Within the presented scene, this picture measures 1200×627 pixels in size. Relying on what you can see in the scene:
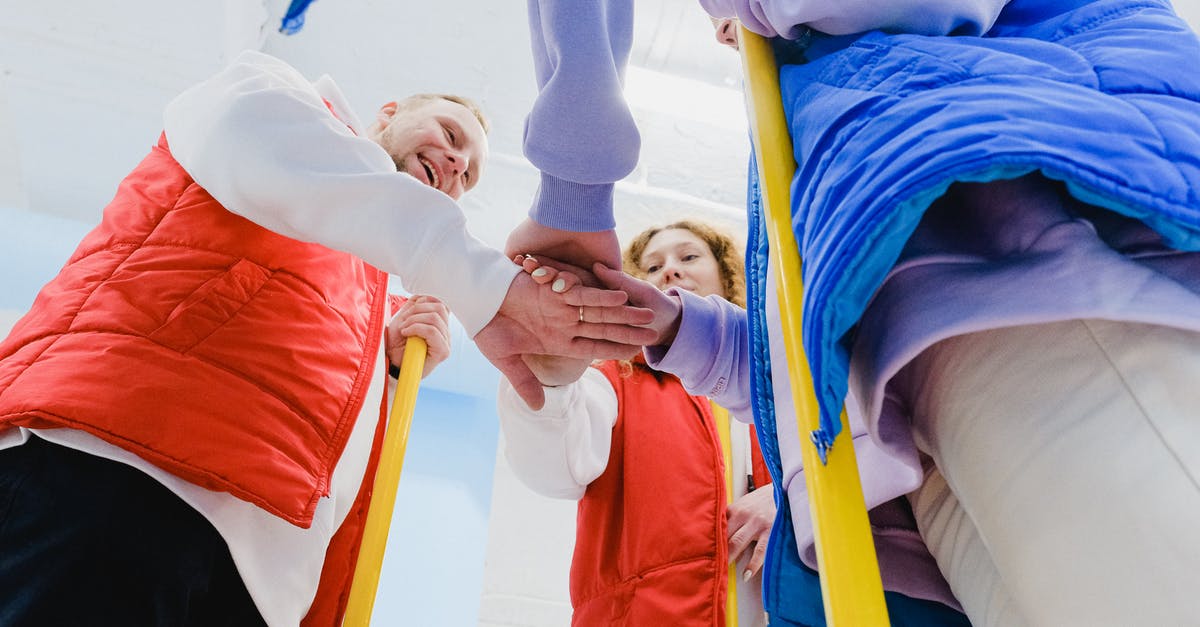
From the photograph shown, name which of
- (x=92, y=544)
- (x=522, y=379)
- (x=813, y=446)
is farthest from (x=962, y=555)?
(x=92, y=544)

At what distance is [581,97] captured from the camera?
0.77 m

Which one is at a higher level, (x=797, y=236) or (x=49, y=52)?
(x=797, y=236)

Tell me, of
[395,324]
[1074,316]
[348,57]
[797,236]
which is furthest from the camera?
[348,57]

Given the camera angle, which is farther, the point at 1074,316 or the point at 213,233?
the point at 213,233

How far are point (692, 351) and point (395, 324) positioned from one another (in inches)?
21.3

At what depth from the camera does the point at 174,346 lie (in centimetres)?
82

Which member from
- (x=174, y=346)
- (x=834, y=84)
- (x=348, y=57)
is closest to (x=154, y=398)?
(x=174, y=346)

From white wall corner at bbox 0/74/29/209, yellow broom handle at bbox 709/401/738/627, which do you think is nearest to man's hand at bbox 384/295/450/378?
yellow broom handle at bbox 709/401/738/627

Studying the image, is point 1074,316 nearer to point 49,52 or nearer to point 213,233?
point 213,233

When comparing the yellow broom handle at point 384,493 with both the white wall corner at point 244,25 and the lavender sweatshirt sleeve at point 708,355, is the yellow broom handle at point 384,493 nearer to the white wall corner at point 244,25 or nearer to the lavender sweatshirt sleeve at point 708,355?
the lavender sweatshirt sleeve at point 708,355

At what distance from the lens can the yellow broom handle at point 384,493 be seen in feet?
3.05

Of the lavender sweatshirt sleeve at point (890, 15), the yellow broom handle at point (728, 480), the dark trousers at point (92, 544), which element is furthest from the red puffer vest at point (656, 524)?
the lavender sweatshirt sleeve at point (890, 15)

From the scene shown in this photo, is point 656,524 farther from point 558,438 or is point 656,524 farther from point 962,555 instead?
point 962,555

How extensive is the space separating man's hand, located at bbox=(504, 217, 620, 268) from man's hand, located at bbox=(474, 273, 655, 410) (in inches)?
1.7
